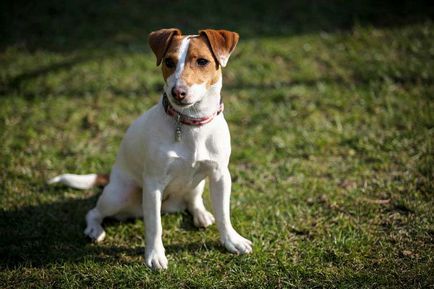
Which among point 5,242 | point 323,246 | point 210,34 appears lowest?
point 5,242

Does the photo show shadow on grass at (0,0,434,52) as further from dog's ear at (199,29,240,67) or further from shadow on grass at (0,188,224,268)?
dog's ear at (199,29,240,67)

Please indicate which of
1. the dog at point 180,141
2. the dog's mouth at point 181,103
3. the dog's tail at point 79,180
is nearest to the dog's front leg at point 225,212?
the dog at point 180,141

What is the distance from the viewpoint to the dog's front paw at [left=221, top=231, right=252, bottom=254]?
3705mm

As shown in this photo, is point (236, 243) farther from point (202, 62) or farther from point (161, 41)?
point (161, 41)

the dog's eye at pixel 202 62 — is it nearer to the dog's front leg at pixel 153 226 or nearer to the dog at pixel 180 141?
the dog at pixel 180 141

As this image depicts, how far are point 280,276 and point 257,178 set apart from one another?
1474 millimetres

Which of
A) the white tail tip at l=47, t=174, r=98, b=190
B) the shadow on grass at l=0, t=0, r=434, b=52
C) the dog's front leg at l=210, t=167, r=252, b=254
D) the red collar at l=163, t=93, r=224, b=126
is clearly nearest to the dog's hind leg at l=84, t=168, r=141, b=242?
the white tail tip at l=47, t=174, r=98, b=190

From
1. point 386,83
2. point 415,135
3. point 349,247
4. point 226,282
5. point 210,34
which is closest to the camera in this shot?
point 210,34

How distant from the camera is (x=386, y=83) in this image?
6.30 meters

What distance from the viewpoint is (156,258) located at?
353 centimetres

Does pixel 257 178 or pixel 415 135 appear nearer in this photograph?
pixel 257 178

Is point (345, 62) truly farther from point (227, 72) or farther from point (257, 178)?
point (257, 178)

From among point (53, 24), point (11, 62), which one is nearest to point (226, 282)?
point (11, 62)

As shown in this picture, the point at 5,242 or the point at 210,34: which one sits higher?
the point at 210,34
